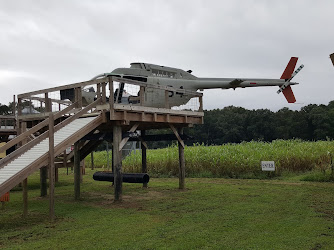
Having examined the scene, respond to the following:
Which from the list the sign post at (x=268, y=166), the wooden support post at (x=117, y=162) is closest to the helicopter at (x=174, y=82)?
the wooden support post at (x=117, y=162)

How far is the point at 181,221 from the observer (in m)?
8.30

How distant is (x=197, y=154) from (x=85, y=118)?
39.1ft

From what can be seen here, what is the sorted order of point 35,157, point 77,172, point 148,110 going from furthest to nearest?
point 77,172 → point 148,110 → point 35,157

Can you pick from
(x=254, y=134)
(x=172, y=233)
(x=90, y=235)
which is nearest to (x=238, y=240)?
(x=172, y=233)

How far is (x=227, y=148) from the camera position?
73.4ft

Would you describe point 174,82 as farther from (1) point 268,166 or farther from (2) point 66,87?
(1) point 268,166

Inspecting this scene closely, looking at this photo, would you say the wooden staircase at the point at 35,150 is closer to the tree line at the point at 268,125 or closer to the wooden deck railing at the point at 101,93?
the wooden deck railing at the point at 101,93

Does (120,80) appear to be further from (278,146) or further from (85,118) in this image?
(278,146)

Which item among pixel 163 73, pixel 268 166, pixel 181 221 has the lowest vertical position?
pixel 181 221

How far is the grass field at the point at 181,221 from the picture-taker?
21.2 ft

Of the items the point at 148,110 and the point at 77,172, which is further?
the point at 77,172

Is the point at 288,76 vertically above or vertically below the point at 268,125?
below

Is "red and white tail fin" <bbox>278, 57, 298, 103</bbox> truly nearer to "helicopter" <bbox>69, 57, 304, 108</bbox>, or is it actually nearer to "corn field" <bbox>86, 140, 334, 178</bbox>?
"helicopter" <bbox>69, 57, 304, 108</bbox>

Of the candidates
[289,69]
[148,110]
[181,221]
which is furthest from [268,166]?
[181,221]
